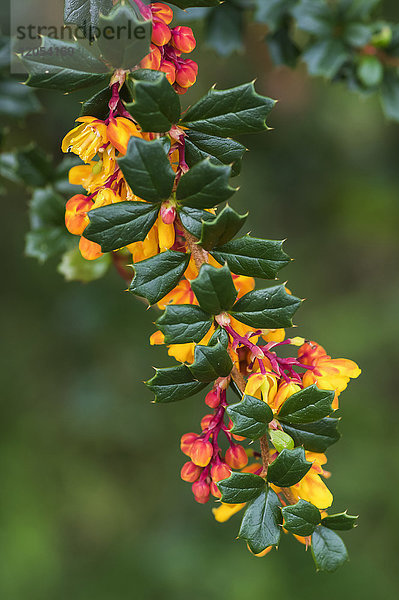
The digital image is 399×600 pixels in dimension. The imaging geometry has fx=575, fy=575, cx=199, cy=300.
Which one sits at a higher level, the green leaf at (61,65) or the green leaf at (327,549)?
the green leaf at (61,65)

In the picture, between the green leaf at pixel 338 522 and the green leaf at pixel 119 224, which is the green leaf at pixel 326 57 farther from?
the green leaf at pixel 338 522

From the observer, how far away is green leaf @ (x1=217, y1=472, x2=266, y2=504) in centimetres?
65

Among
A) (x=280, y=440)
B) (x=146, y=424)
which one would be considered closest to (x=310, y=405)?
(x=280, y=440)

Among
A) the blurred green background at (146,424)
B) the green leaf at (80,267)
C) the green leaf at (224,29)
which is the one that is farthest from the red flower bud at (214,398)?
the blurred green background at (146,424)

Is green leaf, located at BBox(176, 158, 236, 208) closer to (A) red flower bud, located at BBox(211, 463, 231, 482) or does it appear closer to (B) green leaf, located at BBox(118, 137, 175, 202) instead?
(B) green leaf, located at BBox(118, 137, 175, 202)

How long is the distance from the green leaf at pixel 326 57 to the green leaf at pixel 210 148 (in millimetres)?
726

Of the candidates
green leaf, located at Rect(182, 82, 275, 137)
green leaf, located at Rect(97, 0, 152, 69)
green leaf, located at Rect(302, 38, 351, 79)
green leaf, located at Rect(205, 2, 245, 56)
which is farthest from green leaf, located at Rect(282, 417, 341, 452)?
green leaf, located at Rect(205, 2, 245, 56)

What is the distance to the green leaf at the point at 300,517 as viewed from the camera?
2.10 feet

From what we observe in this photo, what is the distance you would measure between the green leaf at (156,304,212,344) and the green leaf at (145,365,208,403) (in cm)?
4

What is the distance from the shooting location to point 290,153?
286cm

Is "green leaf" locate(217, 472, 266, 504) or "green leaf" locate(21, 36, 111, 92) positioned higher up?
"green leaf" locate(21, 36, 111, 92)

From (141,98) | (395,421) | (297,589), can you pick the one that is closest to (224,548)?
(297,589)

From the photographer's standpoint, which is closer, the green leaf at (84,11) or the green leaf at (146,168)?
the green leaf at (146,168)

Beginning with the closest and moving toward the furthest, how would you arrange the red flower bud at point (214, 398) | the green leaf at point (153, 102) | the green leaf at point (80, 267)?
the green leaf at point (153, 102)
the red flower bud at point (214, 398)
the green leaf at point (80, 267)
